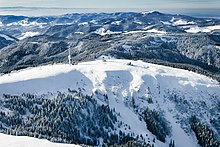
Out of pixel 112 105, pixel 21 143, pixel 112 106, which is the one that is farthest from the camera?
pixel 112 105

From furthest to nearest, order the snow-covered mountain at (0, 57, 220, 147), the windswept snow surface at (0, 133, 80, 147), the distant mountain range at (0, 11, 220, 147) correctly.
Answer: the snow-covered mountain at (0, 57, 220, 147)
the distant mountain range at (0, 11, 220, 147)
the windswept snow surface at (0, 133, 80, 147)

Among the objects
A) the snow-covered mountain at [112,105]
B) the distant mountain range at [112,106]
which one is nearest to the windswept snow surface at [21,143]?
the distant mountain range at [112,106]

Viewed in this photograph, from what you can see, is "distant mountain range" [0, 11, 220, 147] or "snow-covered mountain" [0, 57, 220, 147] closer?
"distant mountain range" [0, 11, 220, 147]

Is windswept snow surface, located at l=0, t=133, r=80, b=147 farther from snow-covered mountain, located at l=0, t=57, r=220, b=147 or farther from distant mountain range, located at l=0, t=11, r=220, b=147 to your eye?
snow-covered mountain, located at l=0, t=57, r=220, b=147

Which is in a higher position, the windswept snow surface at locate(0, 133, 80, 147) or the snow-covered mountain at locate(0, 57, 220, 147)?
the windswept snow surface at locate(0, 133, 80, 147)

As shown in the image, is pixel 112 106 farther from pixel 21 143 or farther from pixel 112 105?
pixel 21 143


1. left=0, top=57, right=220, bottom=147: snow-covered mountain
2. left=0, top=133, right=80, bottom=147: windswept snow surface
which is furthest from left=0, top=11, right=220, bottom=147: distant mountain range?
left=0, top=133, right=80, bottom=147: windswept snow surface

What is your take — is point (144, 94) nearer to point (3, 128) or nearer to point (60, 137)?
point (60, 137)

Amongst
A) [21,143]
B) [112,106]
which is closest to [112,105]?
[112,106]
